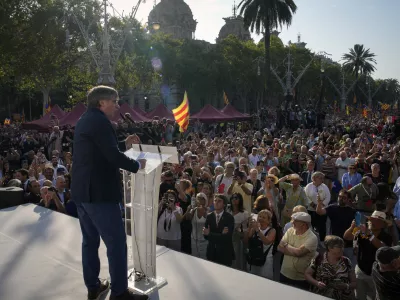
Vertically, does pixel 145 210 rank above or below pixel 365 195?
above

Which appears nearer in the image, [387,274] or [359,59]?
[387,274]

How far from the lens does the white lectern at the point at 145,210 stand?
326cm

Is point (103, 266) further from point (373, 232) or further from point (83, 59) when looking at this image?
point (83, 59)

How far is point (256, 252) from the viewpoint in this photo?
5617 millimetres

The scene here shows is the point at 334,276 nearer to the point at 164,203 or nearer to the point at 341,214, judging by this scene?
the point at 341,214

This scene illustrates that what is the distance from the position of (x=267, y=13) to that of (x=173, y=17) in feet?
183

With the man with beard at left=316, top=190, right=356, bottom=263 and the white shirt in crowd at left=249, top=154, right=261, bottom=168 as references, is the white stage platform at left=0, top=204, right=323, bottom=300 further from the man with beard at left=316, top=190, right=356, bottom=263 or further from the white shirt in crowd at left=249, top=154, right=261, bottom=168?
the white shirt in crowd at left=249, top=154, right=261, bottom=168

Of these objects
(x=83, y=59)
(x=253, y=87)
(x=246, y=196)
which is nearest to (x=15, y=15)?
(x=83, y=59)

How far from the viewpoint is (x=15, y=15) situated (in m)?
27.1

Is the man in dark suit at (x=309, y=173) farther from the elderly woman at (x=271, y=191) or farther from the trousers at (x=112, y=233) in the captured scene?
the trousers at (x=112, y=233)

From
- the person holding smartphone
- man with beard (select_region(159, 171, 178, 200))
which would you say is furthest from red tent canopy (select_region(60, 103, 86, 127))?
the person holding smartphone

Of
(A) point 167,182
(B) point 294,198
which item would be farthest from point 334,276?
(A) point 167,182

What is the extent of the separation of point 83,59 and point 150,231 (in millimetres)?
39692

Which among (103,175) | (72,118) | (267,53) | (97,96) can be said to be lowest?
(72,118)
